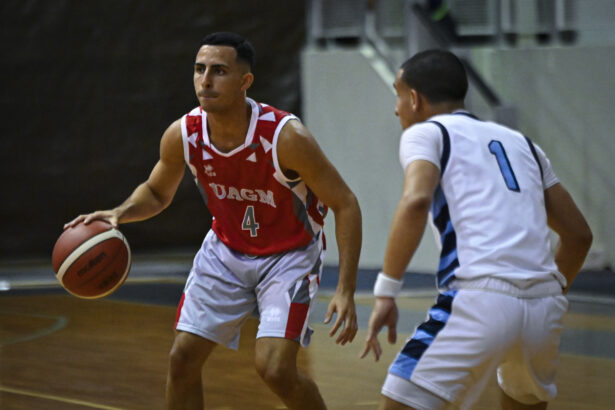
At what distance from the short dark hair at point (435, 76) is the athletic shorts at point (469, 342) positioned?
0.59 meters

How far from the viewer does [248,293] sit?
3.91 m

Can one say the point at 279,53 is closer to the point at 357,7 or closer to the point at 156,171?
the point at 357,7

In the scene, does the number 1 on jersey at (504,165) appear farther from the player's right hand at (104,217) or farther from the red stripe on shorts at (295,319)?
the player's right hand at (104,217)

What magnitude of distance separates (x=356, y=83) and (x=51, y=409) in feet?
19.3

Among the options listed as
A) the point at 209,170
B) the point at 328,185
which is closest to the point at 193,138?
the point at 209,170

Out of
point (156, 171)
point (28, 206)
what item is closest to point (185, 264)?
point (28, 206)

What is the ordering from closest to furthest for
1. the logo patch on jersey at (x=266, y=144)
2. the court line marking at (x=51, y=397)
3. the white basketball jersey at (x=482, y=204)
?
1. the white basketball jersey at (x=482, y=204)
2. the logo patch on jersey at (x=266, y=144)
3. the court line marking at (x=51, y=397)

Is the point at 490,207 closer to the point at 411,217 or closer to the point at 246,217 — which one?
the point at 411,217

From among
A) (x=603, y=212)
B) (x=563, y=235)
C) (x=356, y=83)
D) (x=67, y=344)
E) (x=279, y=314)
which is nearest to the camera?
(x=563, y=235)

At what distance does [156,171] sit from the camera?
411 cm

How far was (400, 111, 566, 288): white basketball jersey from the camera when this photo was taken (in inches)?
111

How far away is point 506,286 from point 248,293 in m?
1.37

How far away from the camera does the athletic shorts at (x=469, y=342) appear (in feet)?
9.01

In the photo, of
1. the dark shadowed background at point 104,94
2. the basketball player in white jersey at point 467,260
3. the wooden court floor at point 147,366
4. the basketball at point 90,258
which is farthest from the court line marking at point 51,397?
the dark shadowed background at point 104,94
